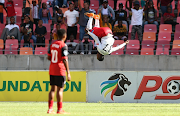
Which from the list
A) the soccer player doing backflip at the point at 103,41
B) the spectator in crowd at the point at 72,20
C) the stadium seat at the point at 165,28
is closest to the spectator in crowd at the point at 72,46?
the spectator in crowd at the point at 72,20

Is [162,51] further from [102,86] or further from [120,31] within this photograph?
[102,86]

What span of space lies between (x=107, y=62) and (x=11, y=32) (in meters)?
5.38

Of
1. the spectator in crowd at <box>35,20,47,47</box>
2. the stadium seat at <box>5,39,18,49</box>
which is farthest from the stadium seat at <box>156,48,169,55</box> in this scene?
the stadium seat at <box>5,39,18,49</box>

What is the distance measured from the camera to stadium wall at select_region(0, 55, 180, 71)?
15.8 meters

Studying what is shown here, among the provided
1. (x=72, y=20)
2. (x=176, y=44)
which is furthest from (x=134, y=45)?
(x=72, y=20)

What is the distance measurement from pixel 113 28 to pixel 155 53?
2572 mm

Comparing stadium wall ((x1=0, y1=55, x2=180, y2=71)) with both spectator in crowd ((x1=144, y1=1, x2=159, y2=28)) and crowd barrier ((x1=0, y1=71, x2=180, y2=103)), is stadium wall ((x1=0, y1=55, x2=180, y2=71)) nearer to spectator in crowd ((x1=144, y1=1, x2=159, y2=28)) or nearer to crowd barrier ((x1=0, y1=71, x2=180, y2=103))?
spectator in crowd ((x1=144, y1=1, x2=159, y2=28))

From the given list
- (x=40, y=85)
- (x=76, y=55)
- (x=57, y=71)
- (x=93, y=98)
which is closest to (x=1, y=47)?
(x=76, y=55)

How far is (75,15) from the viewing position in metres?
17.3

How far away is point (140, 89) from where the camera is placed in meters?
12.7

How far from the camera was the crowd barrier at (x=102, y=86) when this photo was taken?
12.6 meters

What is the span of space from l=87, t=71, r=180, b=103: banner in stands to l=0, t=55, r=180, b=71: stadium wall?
123 inches

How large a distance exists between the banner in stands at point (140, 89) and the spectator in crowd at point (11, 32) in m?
6.41
